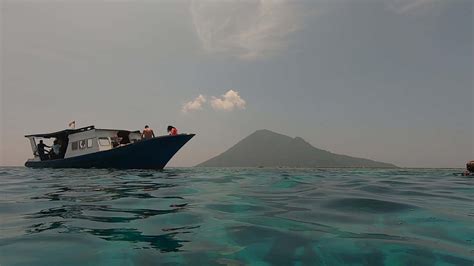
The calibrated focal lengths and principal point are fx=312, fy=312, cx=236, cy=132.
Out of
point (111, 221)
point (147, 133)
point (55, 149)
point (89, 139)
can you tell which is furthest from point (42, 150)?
point (111, 221)

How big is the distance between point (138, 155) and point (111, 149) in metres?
2.25

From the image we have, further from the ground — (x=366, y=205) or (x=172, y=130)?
(x=172, y=130)

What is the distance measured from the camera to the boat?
24453 millimetres

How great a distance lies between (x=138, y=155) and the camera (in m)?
24.5

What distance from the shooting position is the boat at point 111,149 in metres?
24.5

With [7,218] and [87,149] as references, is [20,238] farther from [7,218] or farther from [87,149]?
[87,149]

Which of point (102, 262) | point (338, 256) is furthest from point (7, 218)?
point (338, 256)

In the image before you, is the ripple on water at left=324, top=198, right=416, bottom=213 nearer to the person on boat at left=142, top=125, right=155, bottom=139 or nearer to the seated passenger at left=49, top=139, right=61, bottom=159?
the person on boat at left=142, top=125, right=155, bottom=139

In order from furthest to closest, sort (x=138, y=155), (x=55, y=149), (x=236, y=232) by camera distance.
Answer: (x=55, y=149)
(x=138, y=155)
(x=236, y=232)

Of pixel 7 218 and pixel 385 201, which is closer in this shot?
pixel 7 218

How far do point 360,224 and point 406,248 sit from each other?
1.16m

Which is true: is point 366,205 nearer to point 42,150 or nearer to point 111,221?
point 111,221

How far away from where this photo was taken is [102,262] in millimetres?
3291

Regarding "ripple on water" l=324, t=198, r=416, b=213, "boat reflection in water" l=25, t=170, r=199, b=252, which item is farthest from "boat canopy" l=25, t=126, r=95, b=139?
"ripple on water" l=324, t=198, r=416, b=213
